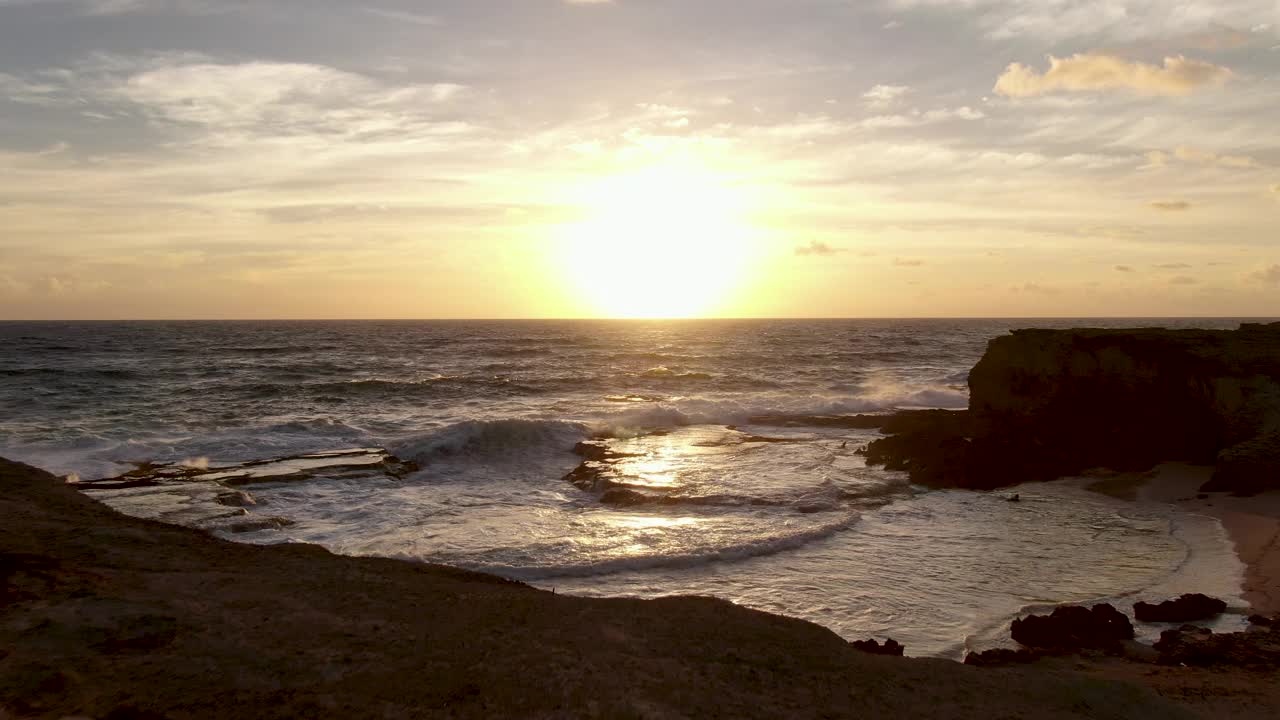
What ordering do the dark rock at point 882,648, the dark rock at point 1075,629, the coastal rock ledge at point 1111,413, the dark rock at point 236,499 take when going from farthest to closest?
the coastal rock ledge at point 1111,413 → the dark rock at point 236,499 → the dark rock at point 1075,629 → the dark rock at point 882,648

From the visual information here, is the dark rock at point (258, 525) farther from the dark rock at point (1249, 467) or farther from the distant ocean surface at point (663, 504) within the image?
the dark rock at point (1249, 467)

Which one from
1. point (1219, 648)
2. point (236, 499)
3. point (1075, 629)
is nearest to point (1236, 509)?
point (1219, 648)

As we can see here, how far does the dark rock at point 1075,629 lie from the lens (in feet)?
28.5

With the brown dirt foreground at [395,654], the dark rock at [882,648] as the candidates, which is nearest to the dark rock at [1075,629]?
the brown dirt foreground at [395,654]

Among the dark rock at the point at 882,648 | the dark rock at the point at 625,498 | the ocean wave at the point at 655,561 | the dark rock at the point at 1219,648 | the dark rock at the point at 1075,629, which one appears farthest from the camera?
the dark rock at the point at 625,498

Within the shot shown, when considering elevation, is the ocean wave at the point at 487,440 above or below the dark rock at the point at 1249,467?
below

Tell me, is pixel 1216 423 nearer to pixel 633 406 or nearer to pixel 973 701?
pixel 973 701

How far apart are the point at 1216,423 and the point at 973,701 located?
58.2 feet

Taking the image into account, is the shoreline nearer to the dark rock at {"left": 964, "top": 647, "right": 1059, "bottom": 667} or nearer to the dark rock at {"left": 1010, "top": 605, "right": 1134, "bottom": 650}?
the dark rock at {"left": 1010, "top": 605, "right": 1134, "bottom": 650}

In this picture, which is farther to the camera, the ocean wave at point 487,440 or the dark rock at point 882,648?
the ocean wave at point 487,440

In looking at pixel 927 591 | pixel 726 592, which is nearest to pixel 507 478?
pixel 726 592

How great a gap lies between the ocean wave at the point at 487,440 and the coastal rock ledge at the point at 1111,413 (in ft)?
33.2

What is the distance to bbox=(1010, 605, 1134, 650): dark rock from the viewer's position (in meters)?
8.70

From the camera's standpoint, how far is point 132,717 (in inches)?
170
